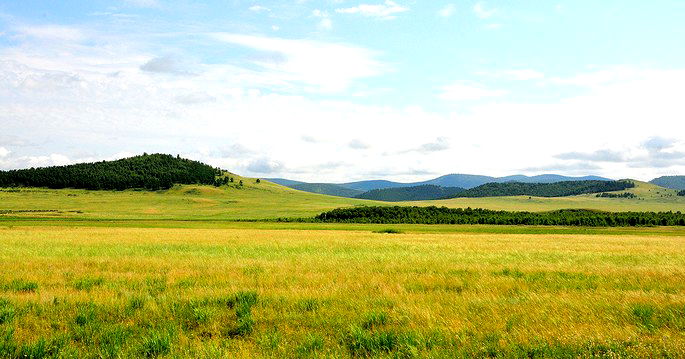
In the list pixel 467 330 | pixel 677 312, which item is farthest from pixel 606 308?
pixel 467 330

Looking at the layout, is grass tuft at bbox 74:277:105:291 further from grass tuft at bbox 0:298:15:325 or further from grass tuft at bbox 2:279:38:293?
grass tuft at bbox 0:298:15:325

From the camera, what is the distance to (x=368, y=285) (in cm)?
1334

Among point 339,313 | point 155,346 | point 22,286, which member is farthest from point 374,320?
point 22,286

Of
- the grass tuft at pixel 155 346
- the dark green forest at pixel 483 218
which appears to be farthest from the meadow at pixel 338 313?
the dark green forest at pixel 483 218

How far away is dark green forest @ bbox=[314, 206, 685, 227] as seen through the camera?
9438 centimetres

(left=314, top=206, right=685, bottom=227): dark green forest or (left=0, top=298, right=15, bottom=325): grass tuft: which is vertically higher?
(left=0, top=298, right=15, bottom=325): grass tuft

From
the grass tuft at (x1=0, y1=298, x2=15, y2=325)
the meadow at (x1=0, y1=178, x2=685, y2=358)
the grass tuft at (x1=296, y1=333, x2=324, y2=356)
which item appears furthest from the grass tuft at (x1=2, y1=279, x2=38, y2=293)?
the grass tuft at (x1=296, y1=333, x2=324, y2=356)

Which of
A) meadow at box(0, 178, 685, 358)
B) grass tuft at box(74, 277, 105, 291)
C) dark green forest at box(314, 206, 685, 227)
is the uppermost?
meadow at box(0, 178, 685, 358)

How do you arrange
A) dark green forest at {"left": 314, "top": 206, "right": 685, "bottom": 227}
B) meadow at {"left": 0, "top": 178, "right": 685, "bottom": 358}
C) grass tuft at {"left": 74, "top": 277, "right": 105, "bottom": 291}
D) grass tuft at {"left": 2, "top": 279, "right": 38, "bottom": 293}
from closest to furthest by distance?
meadow at {"left": 0, "top": 178, "right": 685, "bottom": 358}
grass tuft at {"left": 2, "top": 279, "right": 38, "bottom": 293}
grass tuft at {"left": 74, "top": 277, "right": 105, "bottom": 291}
dark green forest at {"left": 314, "top": 206, "right": 685, "bottom": 227}

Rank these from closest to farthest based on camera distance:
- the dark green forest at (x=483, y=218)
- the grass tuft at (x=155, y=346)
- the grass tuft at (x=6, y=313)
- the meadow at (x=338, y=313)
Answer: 1. the grass tuft at (x=155, y=346)
2. the meadow at (x=338, y=313)
3. the grass tuft at (x=6, y=313)
4. the dark green forest at (x=483, y=218)

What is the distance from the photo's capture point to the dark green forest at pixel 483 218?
310 feet

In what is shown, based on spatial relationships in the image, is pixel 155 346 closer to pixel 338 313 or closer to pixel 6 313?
pixel 338 313

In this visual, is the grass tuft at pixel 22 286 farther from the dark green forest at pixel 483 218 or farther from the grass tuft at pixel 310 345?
the dark green forest at pixel 483 218

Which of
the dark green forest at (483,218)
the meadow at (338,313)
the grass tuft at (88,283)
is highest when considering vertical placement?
the meadow at (338,313)
